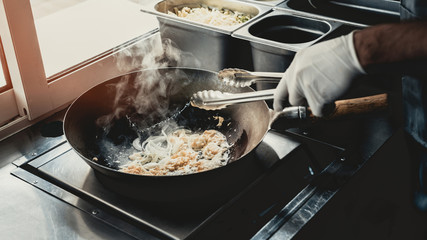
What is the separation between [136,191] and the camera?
3.75ft

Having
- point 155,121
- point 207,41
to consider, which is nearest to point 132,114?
point 155,121

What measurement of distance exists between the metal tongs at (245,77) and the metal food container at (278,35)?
201mm

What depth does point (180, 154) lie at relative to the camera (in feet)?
4.42

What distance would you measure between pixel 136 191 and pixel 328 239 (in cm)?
55

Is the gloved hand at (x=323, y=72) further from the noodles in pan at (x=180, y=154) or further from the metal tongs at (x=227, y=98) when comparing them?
the noodles in pan at (x=180, y=154)

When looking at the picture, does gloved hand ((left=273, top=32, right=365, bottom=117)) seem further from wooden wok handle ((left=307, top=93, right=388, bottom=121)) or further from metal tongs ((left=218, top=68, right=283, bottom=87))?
metal tongs ((left=218, top=68, right=283, bottom=87))

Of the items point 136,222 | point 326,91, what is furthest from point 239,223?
point 326,91

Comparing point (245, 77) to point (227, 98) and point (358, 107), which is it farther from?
point (358, 107)

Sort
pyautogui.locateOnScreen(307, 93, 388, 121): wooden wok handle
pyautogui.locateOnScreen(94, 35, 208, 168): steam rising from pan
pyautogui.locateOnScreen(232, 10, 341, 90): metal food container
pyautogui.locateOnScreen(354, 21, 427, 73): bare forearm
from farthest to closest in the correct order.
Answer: pyautogui.locateOnScreen(232, 10, 341, 90): metal food container, pyautogui.locateOnScreen(94, 35, 208, 168): steam rising from pan, pyautogui.locateOnScreen(307, 93, 388, 121): wooden wok handle, pyautogui.locateOnScreen(354, 21, 427, 73): bare forearm

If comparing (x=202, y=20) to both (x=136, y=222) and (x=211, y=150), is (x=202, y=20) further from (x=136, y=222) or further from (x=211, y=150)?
(x=136, y=222)

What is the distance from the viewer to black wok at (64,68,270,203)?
114 cm

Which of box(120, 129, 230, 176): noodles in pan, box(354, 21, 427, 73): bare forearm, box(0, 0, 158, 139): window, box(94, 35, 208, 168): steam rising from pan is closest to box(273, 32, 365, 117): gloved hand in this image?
box(354, 21, 427, 73): bare forearm

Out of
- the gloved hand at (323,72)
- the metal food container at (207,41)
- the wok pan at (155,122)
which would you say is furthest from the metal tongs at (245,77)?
the metal food container at (207,41)

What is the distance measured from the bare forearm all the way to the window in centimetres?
103
